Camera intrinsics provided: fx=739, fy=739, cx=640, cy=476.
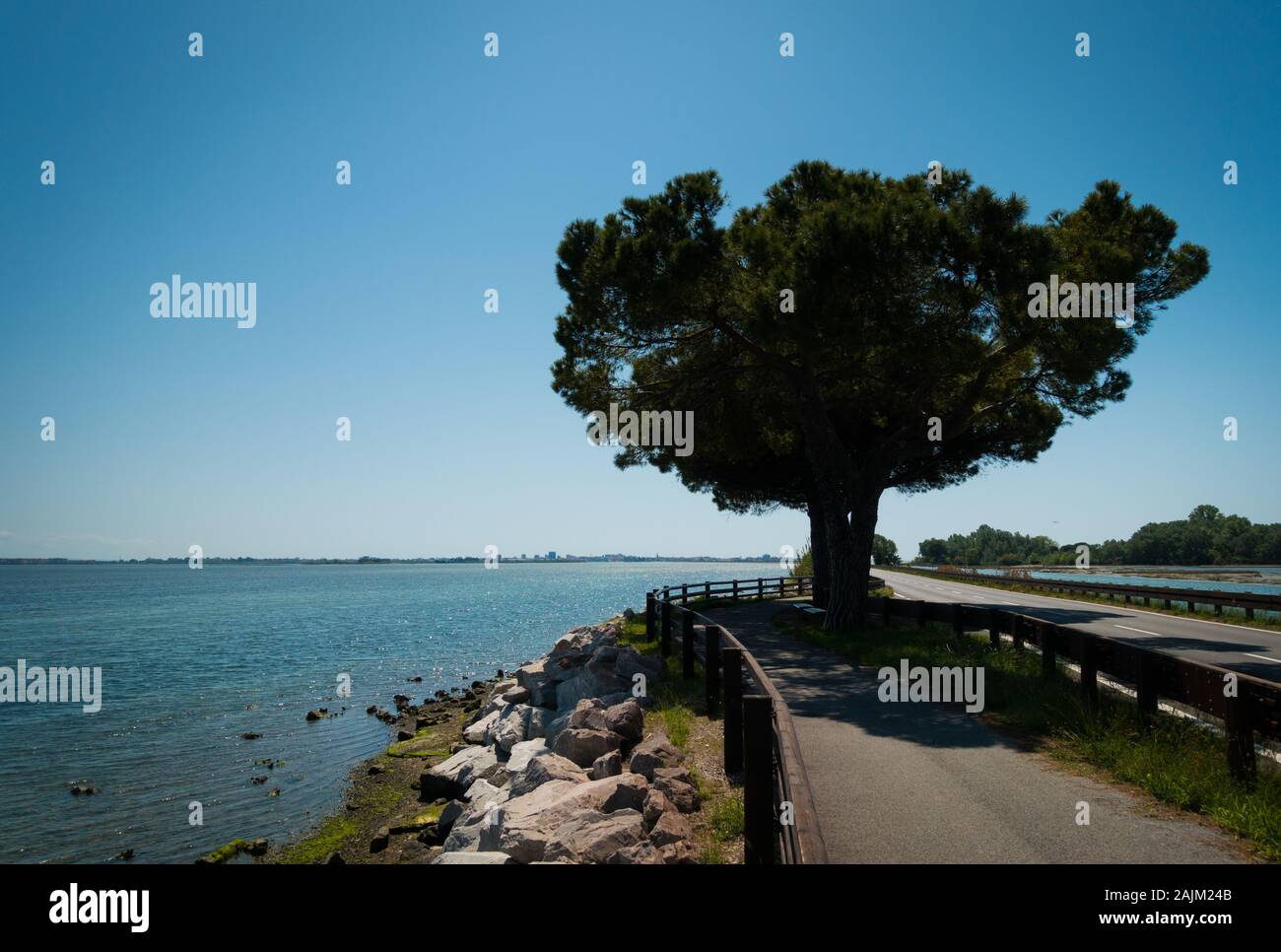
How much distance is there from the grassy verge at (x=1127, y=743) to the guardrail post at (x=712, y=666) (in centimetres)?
368

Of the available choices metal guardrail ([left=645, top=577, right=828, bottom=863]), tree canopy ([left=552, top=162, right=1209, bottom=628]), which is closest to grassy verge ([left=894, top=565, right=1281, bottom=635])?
tree canopy ([left=552, top=162, right=1209, bottom=628])

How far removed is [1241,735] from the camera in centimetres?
639

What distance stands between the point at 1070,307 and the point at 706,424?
33.4 feet

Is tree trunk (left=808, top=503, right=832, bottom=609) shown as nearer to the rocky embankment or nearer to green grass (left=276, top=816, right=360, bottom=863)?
the rocky embankment

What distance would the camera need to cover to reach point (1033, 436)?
1027 inches

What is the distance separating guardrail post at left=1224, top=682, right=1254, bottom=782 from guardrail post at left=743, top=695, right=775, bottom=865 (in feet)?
14.5

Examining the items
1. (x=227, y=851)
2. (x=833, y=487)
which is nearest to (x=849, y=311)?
(x=833, y=487)

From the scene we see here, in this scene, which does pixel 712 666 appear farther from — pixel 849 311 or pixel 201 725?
pixel 201 725

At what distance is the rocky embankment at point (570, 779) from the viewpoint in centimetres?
646

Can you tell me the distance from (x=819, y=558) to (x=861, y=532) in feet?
31.0

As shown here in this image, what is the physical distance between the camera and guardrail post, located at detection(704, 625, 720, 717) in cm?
1084
